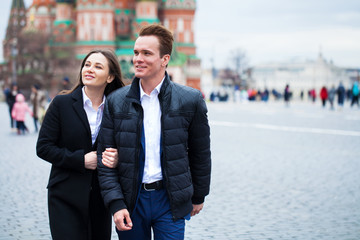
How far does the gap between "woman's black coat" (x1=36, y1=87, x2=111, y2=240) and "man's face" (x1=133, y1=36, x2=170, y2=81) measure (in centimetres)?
53

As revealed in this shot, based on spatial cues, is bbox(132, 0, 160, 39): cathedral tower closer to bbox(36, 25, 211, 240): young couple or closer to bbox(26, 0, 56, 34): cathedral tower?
bbox(26, 0, 56, 34): cathedral tower

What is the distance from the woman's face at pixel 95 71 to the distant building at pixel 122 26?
157 feet

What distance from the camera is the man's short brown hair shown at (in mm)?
2869

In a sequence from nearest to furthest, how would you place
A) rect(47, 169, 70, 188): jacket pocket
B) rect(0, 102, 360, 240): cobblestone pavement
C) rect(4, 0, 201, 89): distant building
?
rect(47, 169, 70, 188): jacket pocket → rect(0, 102, 360, 240): cobblestone pavement → rect(4, 0, 201, 89): distant building

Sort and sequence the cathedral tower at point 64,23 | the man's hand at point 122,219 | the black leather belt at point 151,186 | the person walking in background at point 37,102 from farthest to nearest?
the cathedral tower at point 64,23 → the person walking in background at point 37,102 → the black leather belt at point 151,186 → the man's hand at point 122,219

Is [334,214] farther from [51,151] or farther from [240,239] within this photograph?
[51,151]

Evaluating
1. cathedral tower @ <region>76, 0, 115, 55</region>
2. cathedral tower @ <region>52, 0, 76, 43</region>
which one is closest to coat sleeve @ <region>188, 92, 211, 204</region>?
cathedral tower @ <region>76, 0, 115, 55</region>

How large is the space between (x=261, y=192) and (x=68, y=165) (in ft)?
13.7

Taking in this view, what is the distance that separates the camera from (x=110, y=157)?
2.91 m

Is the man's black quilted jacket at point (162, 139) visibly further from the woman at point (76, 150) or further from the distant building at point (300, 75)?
the distant building at point (300, 75)

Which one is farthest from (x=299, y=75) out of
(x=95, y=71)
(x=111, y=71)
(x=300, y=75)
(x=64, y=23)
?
(x=95, y=71)

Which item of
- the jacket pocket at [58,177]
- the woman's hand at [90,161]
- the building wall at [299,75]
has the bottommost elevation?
the building wall at [299,75]

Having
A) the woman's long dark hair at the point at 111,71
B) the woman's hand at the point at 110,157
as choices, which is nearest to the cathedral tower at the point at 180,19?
the woman's long dark hair at the point at 111,71

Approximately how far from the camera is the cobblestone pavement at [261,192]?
5105mm
